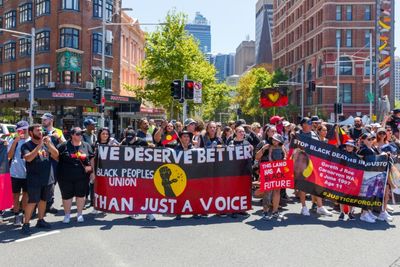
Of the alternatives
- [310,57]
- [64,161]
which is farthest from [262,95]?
[310,57]

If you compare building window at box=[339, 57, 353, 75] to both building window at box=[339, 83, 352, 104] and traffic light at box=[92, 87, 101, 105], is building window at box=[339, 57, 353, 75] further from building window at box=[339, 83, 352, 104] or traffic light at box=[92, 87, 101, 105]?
traffic light at box=[92, 87, 101, 105]

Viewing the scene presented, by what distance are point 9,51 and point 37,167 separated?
1611 inches

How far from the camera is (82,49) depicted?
1572 inches

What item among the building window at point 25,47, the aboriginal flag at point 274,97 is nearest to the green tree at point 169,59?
the building window at point 25,47

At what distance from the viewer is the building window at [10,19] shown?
147ft

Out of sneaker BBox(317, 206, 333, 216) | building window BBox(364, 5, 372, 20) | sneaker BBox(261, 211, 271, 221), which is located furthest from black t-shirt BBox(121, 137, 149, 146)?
building window BBox(364, 5, 372, 20)

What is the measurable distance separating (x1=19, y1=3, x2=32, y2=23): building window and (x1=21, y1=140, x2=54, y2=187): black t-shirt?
3744cm

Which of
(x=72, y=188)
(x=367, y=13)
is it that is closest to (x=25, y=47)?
(x=72, y=188)

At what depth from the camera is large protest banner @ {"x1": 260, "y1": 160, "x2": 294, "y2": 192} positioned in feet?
31.2

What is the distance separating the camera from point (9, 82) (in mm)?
45062

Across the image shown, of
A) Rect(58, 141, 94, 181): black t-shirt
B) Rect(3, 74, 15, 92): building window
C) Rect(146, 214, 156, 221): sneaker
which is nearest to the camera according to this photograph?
Rect(58, 141, 94, 181): black t-shirt

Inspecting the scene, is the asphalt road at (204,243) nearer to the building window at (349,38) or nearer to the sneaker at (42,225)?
the sneaker at (42,225)

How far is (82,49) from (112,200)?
32.7m

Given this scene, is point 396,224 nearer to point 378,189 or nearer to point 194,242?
point 378,189
